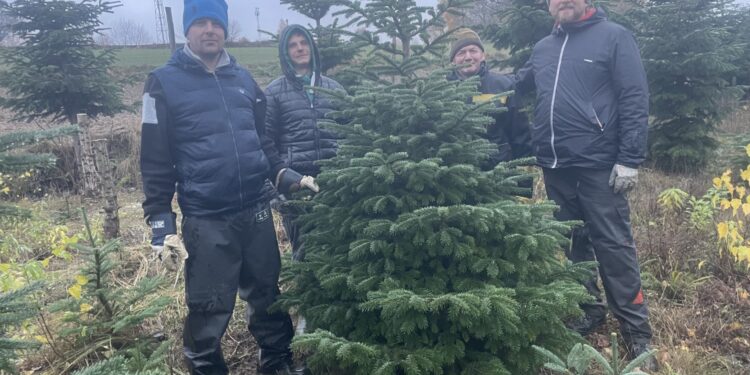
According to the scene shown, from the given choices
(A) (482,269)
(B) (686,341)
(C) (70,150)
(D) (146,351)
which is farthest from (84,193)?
(B) (686,341)

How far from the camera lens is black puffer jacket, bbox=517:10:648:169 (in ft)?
11.0

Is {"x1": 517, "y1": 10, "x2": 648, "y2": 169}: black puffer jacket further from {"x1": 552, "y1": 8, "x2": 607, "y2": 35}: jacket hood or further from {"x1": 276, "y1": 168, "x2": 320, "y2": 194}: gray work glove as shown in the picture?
{"x1": 276, "y1": 168, "x2": 320, "y2": 194}: gray work glove

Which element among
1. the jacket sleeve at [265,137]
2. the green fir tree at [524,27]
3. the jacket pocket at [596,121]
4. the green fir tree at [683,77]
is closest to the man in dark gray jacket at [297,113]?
the jacket sleeve at [265,137]

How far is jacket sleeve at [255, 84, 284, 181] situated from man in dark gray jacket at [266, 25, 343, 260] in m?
0.22

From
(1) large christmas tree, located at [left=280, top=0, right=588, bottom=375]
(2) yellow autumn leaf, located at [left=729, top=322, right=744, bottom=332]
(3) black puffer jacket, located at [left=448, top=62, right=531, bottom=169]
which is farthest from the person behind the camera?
(3) black puffer jacket, located at [left=448, top=62, right=531, bottom=169]

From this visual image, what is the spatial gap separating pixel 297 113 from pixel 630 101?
2.33 metres

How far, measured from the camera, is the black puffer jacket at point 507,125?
404cm

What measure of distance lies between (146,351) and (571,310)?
8.43 feet

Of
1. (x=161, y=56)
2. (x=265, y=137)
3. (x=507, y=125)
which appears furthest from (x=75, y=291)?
(x=161, y=56)

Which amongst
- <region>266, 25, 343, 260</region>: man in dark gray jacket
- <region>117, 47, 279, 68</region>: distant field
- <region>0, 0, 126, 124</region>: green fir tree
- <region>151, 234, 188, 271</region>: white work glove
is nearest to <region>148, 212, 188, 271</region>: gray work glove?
<region>151, 234, 188, 271</region>: white work glove

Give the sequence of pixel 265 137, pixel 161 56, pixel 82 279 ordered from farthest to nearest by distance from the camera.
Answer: pixel 161 56, pixel 265 137, pixel 82 279

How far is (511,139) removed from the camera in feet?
13.6

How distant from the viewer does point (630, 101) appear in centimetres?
337

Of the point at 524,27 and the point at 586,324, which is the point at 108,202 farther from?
the point at 524,27
